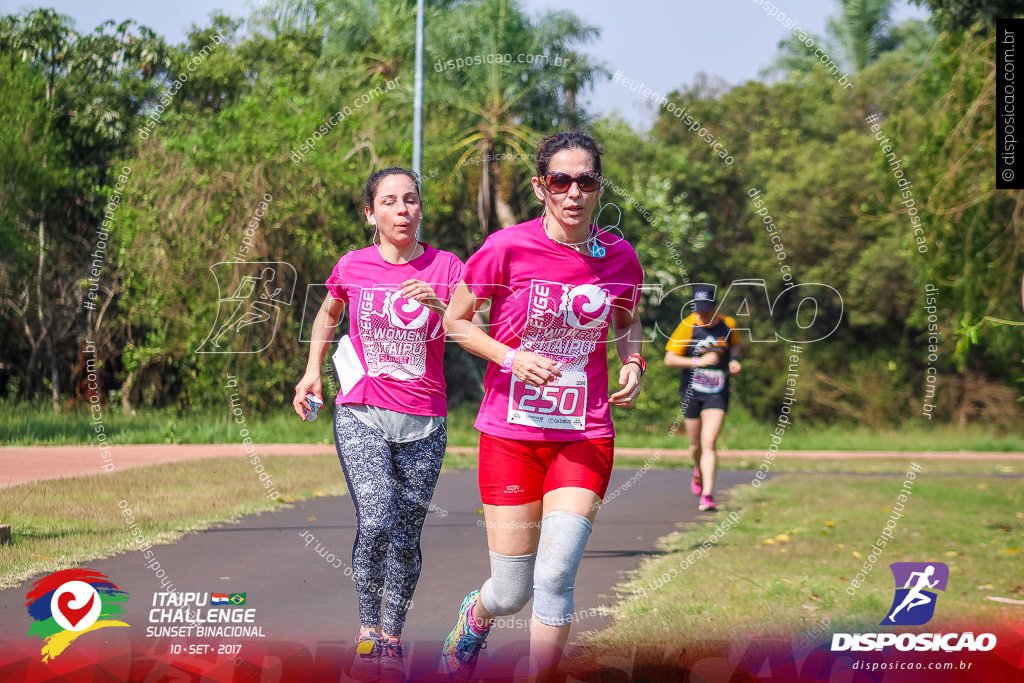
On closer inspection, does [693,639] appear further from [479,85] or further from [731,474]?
[479,85]

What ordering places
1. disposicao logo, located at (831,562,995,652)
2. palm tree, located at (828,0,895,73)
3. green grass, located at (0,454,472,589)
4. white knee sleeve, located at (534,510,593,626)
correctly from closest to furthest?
white knee sleeve, located at (534,510,593,626) → disposicao logo, located at (831,562,995,652) → green grass, located at (0,454,472,589) → palm tree, located at (828,0,895,73)

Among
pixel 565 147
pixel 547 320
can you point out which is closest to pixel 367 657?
pixel 547 320

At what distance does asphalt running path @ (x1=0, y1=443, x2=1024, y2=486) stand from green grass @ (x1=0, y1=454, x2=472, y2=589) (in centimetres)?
12

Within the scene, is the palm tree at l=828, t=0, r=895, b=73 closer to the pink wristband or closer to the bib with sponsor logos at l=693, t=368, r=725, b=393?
the bib with sponsor logos at l=693, t=368, r=725, b=393

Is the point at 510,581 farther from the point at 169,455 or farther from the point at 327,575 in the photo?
the point at 169,455

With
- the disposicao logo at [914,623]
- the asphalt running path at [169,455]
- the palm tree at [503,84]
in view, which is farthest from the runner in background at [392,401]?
the palm tree at [503,84]

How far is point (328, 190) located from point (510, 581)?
1273 centimetres

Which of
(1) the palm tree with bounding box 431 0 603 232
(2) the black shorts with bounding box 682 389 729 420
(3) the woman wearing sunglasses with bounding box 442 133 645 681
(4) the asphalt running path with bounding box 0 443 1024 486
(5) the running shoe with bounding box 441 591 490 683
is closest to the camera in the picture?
(3) the woman wearing sunglasses with bounding box 442 133 645 681

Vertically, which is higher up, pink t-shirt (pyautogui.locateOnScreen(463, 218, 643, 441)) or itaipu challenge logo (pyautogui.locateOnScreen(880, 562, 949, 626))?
pink t-shirt (pyautogui.locateOnScreen(463, 218, 643, 441))

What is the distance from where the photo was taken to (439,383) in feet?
15.2

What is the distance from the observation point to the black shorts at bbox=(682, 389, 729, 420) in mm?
9031

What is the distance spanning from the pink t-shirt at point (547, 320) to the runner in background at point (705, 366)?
495 cm

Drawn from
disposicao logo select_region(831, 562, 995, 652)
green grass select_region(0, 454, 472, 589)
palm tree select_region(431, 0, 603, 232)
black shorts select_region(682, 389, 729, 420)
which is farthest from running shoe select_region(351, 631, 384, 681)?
palm tree select_region(431, 0, 603, 232)

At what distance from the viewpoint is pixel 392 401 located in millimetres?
4504
